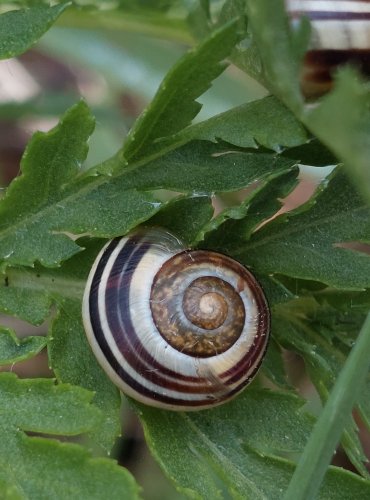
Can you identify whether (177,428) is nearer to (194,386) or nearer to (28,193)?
(194,386)

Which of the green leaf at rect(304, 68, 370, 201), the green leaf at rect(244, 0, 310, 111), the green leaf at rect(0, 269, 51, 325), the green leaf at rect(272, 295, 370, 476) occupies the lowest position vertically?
the green leaf at rect(0, 269, 51, 325)

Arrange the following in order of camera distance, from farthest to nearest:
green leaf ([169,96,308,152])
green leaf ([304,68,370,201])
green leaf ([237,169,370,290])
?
green leaf ([237,169,370,290])
green leaf ([169,96,308,152])
green leaf ([304,68,370,201])

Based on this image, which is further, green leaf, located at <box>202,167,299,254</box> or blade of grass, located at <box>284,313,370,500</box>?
green leaf, located at <box>202,167,299,254</box>

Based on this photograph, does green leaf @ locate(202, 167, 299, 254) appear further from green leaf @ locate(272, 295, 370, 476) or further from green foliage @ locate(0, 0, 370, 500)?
green leaf @ locate(272, 295, 370, 476)

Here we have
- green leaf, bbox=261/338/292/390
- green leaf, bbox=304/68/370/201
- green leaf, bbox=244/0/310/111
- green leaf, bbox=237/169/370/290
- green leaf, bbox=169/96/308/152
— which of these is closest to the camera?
green leaf, bbox=304/68/370/201

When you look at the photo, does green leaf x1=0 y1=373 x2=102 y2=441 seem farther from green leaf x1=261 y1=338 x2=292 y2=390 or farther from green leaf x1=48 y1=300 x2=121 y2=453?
green leaf x1=261 y1=338 x2=292 y2=390

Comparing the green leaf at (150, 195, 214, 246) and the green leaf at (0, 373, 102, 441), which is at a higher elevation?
the green leaf at (150, 195, 214, 246)

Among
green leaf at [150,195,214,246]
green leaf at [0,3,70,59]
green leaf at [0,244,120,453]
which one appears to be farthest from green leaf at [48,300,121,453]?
green leaf at [0,3,70,59]

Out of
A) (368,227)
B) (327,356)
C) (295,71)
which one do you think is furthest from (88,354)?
(295,71)
